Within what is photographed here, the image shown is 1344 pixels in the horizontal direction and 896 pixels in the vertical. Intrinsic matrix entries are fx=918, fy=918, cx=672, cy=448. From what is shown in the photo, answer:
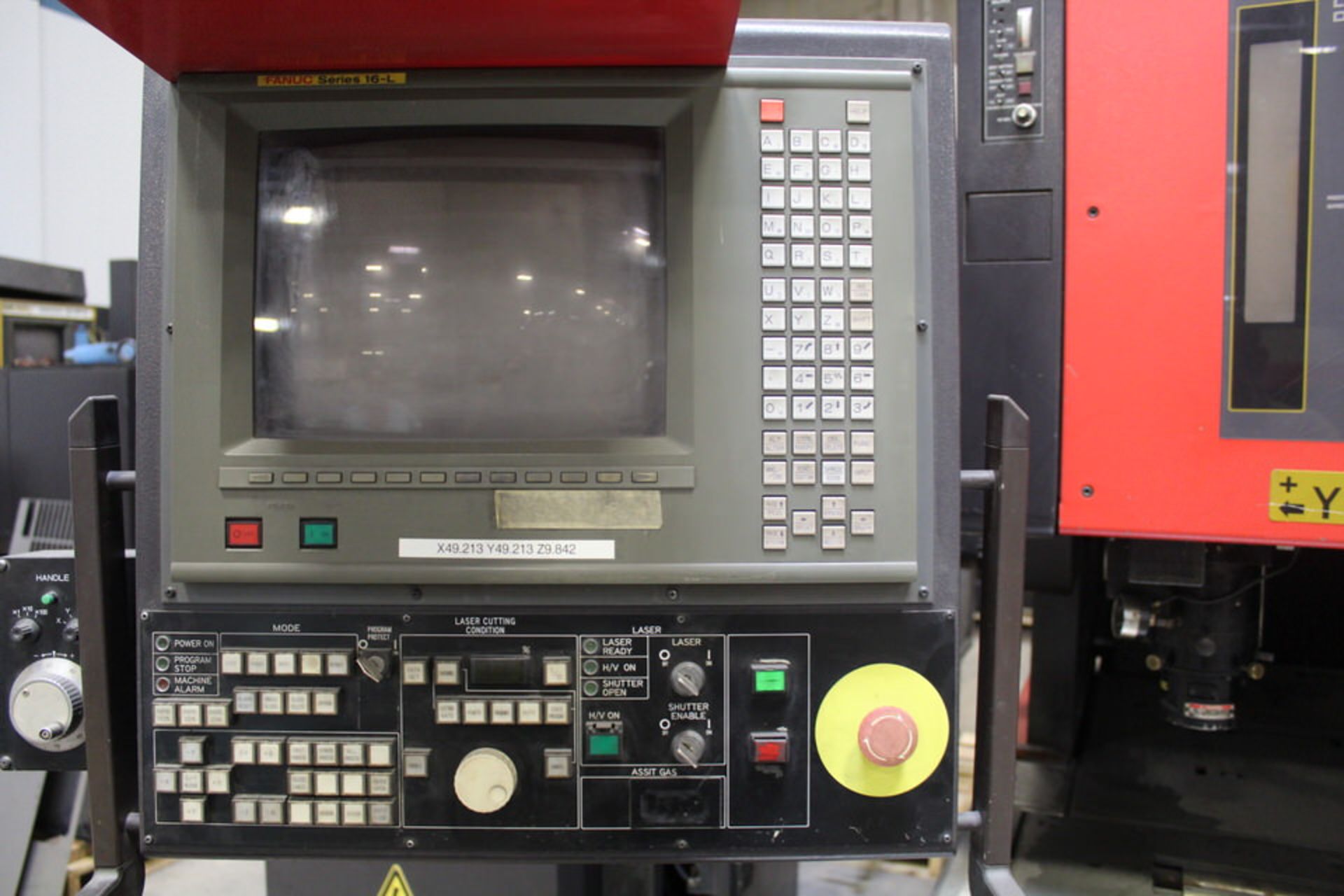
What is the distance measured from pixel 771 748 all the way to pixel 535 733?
0.23 meters

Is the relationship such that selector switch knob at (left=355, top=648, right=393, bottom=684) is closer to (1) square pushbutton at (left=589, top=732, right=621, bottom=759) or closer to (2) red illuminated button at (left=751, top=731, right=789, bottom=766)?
(1) square pushbutton at (left=589, top=732, right=621, bottom=759)

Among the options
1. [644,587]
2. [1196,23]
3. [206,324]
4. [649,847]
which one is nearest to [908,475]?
[644,587]

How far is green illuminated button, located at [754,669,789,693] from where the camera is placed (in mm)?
883

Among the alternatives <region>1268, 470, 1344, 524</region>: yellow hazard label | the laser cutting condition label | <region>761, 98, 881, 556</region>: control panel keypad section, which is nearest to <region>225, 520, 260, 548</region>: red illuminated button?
the laser cutting condition label

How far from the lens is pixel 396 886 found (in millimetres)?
1080

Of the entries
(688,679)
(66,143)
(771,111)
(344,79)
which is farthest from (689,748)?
(66,143)

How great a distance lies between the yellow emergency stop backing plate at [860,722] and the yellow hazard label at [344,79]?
2.37ft

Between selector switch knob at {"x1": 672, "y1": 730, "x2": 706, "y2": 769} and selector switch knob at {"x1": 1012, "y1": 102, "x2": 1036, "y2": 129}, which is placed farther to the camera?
selector switch knob at {"x1": 1012, "y1": 102, "x2": 1036, "y2": 129}

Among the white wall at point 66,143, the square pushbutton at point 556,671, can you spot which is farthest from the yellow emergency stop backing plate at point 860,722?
the white wall at point 66,143

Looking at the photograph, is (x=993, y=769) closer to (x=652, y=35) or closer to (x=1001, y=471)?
(x=1001, y=471)

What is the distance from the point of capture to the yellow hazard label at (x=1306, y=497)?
909 mm

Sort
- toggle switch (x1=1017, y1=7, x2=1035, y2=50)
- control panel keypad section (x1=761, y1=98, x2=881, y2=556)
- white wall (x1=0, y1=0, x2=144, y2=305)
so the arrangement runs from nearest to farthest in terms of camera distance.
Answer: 1. control panel keypad section (x1=761, y1=98, x2=881, y2=556)
2. toggle switch (x1=1017, y1=7, x2=1035, y2=50)
3. white wall (x1=0, y1=0, x2=144, y2=305)

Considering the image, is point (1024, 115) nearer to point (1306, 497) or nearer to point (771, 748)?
point (1306, 497)

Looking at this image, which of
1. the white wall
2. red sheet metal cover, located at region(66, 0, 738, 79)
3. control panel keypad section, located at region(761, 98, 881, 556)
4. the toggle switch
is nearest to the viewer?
red sheet metal cover, located at region(66, 0, 738, 79)
